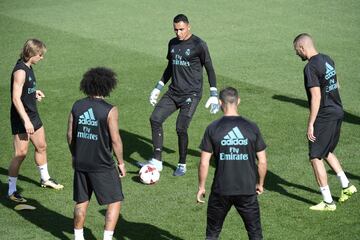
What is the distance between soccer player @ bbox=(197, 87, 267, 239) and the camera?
8719 millimetres

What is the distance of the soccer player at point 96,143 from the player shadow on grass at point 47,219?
120 centimetres

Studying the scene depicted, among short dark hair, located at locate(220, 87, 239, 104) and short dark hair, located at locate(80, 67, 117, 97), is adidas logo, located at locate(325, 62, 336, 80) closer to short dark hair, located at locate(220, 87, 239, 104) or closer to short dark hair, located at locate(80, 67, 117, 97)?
short dark hair, located at locate(220, 87, 239, 104)

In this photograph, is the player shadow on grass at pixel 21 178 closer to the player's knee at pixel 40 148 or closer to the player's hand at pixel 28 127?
the player's knee at pixel 40 148

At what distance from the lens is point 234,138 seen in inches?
342

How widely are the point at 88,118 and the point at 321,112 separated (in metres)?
4.03

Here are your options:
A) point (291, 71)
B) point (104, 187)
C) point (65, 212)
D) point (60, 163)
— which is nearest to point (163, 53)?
point (291, 71)

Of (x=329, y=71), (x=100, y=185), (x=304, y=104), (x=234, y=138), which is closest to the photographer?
(x=234, y=138)

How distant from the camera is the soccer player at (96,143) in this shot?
9.39 metres

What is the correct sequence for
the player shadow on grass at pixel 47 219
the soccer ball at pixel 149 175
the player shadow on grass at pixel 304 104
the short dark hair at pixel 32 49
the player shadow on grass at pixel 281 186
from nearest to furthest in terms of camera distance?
1. the player shadow on grass at pixel 47 219
2. the short dark hair at pixel 32 49
3. the player shadow on grass at pixel 281 186
4. the soccer ball at pixel 149 175
5. the player shadow on grass at pixel 304 104

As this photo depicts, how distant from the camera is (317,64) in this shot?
11148 mm

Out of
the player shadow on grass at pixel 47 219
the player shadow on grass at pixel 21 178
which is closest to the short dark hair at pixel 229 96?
the player shadow on grass at pixel 47 219

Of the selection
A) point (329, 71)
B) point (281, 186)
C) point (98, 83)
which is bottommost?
point (281, 186)

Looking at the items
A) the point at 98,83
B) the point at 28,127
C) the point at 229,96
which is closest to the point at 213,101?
the point at 28,127

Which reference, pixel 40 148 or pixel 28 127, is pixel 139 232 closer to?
pixel 28 127
